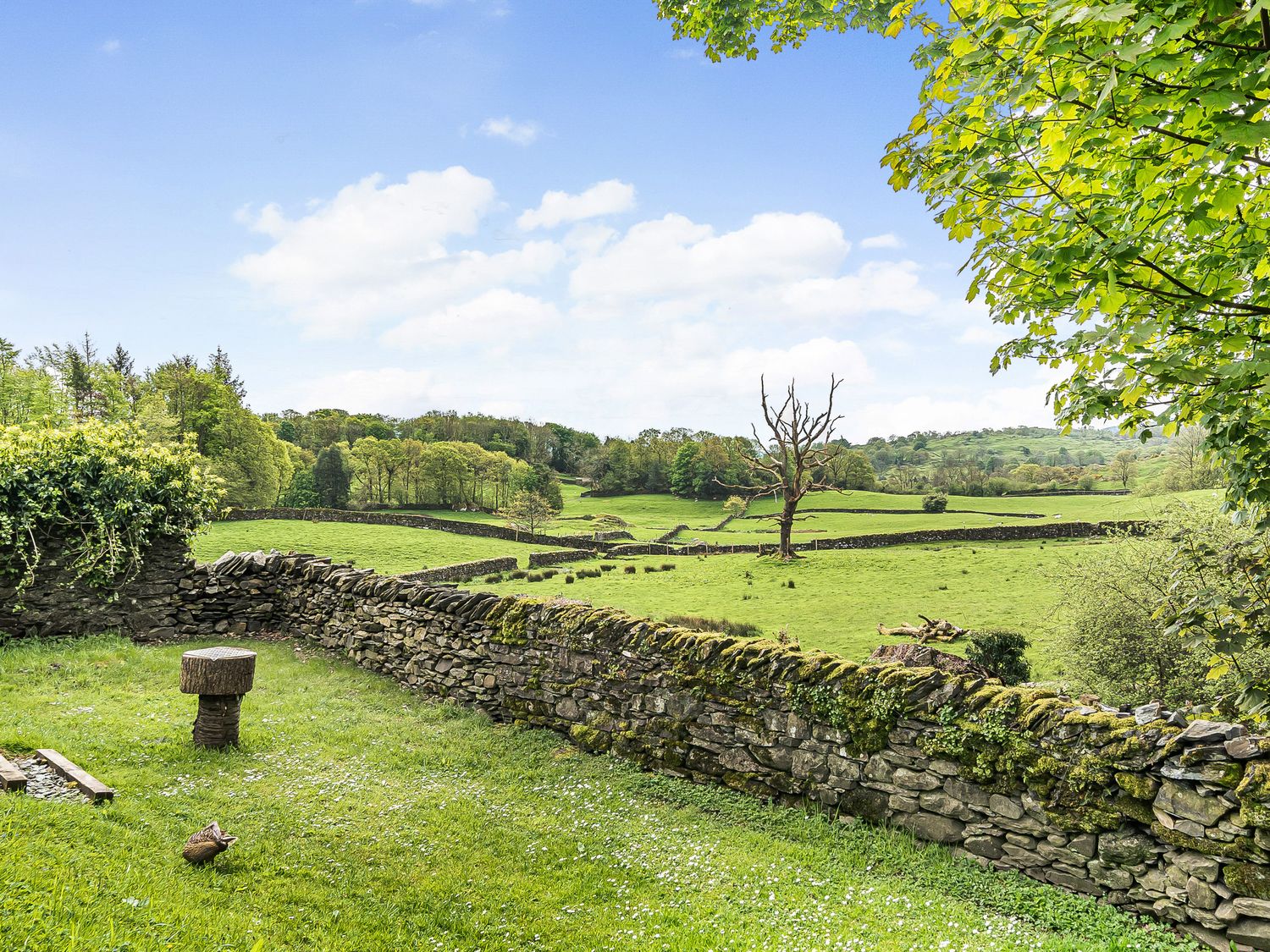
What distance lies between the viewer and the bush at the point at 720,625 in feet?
62.0

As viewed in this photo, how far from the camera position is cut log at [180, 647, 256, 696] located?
762 cm

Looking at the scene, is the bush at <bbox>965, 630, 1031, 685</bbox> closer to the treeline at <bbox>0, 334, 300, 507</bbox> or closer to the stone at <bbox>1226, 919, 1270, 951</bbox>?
the stone at <bbox>1226, 919, 1270, 951</bbox>

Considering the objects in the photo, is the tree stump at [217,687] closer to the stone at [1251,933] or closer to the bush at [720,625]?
A: the stone at [1251,933]

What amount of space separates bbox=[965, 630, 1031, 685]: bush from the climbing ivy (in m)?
16.7

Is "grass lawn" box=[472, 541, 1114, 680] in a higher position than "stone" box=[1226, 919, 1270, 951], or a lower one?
lower

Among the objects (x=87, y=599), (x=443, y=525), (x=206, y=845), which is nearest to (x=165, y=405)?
(x=443, y=525)

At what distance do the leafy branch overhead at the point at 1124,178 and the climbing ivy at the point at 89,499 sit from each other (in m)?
14.3

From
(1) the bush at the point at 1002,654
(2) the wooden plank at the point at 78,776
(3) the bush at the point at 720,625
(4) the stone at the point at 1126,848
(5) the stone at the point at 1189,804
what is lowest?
(3) the bush at the point at 720,625

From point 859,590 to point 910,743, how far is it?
66.5 ft

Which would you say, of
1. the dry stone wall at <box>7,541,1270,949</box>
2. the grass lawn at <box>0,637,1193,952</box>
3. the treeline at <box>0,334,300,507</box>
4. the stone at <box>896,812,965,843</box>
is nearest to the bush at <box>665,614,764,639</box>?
the dry stone wall at <box>7,541,1270,949</box>

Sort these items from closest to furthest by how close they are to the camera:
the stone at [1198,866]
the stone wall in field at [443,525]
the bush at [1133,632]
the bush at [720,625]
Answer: the stone at [1198,866] → the bush at [1133,632] → the bush at [720,625] → the stone wall in field at [443,525]

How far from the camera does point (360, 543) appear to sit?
115 feet

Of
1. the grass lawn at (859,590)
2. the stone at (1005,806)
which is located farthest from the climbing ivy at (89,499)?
the stone at (1005,806)

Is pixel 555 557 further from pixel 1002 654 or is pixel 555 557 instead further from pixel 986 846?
pixel 986 846
